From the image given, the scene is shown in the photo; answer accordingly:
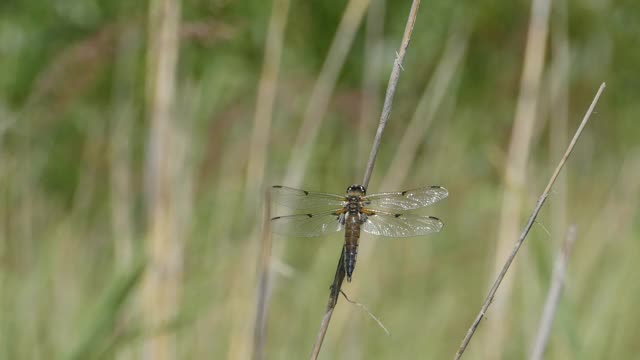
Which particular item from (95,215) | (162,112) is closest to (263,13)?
(95,215)

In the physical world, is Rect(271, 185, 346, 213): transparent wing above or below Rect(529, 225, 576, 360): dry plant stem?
above

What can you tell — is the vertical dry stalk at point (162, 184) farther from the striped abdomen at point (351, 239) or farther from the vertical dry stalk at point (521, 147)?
the vertical dry stalk at point (521, 147)

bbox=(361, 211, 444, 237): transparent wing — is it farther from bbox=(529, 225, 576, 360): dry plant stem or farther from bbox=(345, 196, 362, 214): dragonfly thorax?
bbox=(529, 225, 576, 360): dry plant stem

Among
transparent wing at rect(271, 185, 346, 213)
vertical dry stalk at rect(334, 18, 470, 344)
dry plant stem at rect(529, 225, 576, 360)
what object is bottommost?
dry plant stem at rect(529, 225, 576, 360)

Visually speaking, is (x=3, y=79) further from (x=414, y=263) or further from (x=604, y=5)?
(x=604, y=5)

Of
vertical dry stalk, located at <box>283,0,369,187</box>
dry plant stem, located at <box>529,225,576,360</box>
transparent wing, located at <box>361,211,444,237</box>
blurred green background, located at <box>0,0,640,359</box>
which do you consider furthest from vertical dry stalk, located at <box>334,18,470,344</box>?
dry plant stem, located at <box>529,225,576,360</box>

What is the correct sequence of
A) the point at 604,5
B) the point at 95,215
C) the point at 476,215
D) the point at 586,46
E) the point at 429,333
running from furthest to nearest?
the point at 586,46, the point at 604,5, the point at 476,215, the point at 95,215, the point at 429,333
